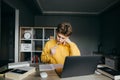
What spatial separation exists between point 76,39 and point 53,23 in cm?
128

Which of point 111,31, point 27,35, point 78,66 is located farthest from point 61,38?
point 111,31

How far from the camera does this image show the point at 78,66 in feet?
4.75

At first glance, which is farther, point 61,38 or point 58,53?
point 58,53

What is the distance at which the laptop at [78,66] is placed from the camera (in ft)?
4.54

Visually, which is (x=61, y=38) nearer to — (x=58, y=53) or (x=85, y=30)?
(x=58, y=53)

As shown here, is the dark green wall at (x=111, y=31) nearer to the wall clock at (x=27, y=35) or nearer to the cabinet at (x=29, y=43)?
the cabinet at (x=29, y=43)

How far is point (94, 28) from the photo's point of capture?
7.57 m

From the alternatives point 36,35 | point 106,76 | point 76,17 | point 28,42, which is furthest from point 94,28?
point 106,76

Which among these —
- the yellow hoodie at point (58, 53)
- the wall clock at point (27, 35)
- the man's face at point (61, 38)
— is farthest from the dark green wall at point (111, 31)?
the man's face at point (61, 38)

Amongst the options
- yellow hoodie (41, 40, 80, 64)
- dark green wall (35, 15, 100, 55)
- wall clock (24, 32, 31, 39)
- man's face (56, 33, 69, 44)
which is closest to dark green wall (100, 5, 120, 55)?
dark green wall (35, 15, 100, 55)

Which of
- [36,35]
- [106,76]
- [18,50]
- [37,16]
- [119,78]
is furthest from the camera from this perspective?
[37,16]

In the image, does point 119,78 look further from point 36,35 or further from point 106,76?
point 36,35

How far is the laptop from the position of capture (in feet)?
4.54

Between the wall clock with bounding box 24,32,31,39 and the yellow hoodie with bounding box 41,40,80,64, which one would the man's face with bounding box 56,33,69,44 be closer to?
the yellow hoodie with bounding box 41,40,80,64
